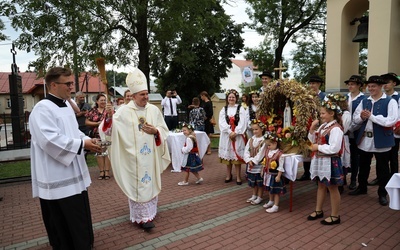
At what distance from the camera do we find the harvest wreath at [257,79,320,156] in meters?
5.22

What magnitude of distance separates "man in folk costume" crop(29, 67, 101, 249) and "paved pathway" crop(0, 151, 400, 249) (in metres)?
0.95

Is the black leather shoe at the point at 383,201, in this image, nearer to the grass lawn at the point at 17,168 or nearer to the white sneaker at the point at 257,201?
the white sneaker at the point at 257,201

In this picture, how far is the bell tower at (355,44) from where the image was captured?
955cm

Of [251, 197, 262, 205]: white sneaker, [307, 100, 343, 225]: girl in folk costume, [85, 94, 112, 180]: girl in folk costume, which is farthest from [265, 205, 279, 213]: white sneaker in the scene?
[85, 94, 112, 180]: girl in folk costume

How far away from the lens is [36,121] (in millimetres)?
3082

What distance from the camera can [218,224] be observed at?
4.68 metres

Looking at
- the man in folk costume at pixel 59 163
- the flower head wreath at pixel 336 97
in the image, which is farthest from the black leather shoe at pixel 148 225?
the flower head wreath at pixel 336 97

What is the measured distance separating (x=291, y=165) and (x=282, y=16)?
57.9 feet

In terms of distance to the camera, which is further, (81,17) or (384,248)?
(81,17)

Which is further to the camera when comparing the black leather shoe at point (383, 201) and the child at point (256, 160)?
the child at point (256, 160)

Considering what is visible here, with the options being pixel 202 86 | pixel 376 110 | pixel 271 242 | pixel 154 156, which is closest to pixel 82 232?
pixel 154 156

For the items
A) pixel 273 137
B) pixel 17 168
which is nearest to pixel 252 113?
pixel 273 137

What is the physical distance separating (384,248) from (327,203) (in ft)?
5.55

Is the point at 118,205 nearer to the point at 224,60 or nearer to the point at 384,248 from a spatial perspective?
the point at 384,248
